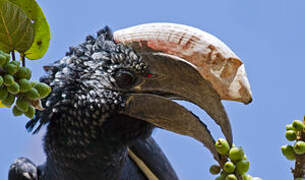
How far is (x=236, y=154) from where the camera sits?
1390 mm

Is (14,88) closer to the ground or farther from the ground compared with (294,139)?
closer to the ground

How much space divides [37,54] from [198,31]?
74 cm

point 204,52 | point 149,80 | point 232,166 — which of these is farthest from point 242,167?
point 149,80

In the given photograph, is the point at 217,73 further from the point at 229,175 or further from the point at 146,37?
the point at 229,175

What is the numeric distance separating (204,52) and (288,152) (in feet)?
1.83

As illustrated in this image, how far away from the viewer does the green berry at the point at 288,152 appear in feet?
4.47

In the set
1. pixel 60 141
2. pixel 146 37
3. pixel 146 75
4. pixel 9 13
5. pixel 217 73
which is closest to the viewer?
pixel 9 13

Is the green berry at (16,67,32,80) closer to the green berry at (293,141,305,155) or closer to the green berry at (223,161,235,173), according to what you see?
the green berry at (223,161,235,173)

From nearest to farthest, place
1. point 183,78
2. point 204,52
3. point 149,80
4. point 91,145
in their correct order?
point 204,52, point 183,78, point 149,80, point 91,145

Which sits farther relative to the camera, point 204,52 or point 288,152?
point 204,52

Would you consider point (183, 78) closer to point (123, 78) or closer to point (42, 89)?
point (123, 78)

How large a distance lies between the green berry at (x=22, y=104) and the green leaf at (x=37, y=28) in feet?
0.75

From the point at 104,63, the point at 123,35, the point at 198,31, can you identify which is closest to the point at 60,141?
the point at 104,63

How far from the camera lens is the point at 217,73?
1.74m
